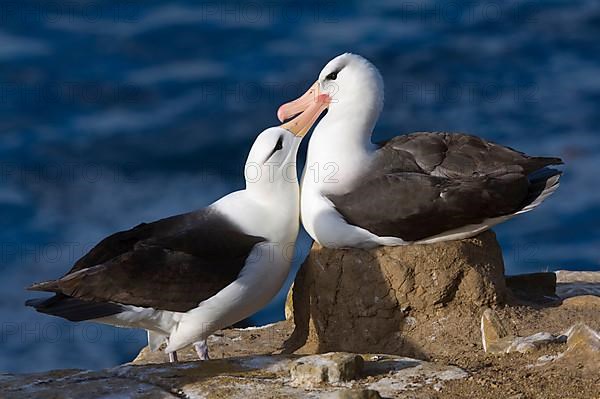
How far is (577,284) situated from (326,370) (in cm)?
410

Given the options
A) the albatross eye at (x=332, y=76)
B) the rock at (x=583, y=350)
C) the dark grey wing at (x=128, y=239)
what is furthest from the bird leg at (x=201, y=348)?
the rock at (x=583, y=350)

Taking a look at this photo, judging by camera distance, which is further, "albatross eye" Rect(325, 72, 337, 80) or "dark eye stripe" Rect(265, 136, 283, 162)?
"albatross eye" Rect(325, 72, 337, 80)

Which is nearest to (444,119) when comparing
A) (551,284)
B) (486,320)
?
(551,284)

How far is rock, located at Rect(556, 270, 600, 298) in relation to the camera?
1031 cm

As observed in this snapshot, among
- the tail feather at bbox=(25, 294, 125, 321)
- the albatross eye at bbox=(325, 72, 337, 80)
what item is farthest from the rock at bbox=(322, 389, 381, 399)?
the albatross eye at bbox=(325, 72, 337, 80)

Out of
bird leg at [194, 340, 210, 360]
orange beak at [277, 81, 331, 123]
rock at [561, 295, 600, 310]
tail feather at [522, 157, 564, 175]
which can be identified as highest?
orange beak at [277, 81, 331, 123]

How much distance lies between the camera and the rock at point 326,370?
716 cm

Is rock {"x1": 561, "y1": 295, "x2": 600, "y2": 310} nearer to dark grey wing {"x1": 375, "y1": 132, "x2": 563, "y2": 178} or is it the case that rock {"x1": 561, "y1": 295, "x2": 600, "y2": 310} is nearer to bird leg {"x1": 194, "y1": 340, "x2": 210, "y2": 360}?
dark grey wing {"x1": 375, "y1": 132, "x2": 563, "y2": 178}

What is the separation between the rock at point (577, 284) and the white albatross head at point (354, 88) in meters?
1.95

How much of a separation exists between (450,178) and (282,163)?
112cm

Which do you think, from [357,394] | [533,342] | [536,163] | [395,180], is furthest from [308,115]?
[357,394]

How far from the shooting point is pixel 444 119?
2191cm

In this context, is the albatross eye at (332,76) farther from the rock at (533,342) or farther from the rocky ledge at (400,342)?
the rock at (533,342)

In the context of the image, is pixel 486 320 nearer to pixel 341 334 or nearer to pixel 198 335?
pixel 341 334
